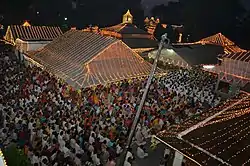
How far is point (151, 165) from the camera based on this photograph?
8930 millimetres

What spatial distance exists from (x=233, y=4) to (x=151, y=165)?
34142 millimetres

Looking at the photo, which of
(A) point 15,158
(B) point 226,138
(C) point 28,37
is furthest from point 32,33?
(B) point 226,138

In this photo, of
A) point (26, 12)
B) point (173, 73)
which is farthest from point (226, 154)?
point (26, 12)

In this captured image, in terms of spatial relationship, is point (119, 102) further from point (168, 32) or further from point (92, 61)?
point (168, 32)

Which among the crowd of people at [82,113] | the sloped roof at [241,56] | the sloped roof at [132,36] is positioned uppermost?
the sloped roof at [241,56]

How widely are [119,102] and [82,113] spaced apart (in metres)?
2.37

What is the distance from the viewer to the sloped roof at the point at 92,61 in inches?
544

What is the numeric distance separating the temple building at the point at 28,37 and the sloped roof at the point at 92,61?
4.13 meters

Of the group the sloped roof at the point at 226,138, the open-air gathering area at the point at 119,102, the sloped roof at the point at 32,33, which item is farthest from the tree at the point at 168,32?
the sloped roof at the point at 226,138

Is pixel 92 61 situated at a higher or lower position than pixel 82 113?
higher

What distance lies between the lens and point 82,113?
10.9m

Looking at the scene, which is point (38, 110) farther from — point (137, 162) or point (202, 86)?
point (202, 86)

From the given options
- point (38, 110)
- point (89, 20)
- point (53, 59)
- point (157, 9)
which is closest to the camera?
point (38, 110)

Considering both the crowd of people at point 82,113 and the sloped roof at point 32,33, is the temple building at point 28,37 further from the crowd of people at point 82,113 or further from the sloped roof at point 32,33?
the crowd of people at point 82,113
